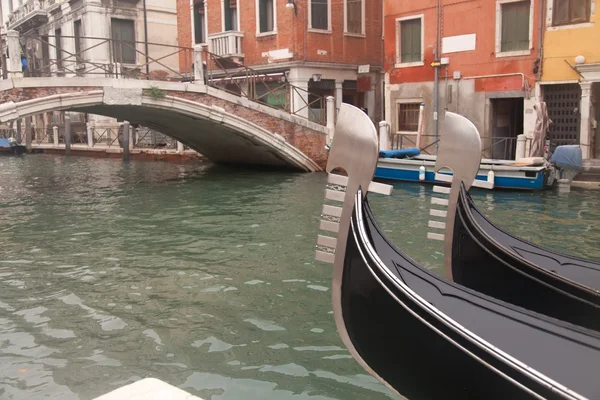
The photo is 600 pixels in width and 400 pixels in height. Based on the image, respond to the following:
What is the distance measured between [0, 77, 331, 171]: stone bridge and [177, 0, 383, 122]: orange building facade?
1294 mm

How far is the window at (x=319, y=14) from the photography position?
11.2 m

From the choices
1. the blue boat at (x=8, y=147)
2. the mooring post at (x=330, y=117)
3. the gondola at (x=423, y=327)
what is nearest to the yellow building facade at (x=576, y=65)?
the mooring post at (x=330, y=117)

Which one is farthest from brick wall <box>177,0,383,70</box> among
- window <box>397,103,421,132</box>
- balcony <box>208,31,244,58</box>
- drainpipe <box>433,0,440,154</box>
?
drainpipe <box>433,0,440,154</box>

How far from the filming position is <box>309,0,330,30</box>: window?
A: 440 inches

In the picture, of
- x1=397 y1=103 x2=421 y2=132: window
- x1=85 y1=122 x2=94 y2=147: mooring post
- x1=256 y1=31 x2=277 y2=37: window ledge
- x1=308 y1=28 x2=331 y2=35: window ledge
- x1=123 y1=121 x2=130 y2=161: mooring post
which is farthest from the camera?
x1=85 y1=122 x2=94 y2=147: mooring post

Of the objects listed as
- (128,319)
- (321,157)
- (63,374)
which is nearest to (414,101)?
(321,157)

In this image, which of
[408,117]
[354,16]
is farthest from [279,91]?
[408,117]

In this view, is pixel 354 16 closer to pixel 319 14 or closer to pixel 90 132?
pixel 319 14

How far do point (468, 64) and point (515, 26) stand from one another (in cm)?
84

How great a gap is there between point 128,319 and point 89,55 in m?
13.0

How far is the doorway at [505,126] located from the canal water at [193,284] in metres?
1.80

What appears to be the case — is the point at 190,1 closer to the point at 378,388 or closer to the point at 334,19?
the point at 334,19

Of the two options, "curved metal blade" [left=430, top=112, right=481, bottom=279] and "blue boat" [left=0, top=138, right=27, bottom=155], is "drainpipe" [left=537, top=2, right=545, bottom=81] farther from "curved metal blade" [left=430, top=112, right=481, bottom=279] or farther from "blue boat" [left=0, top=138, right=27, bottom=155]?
"blue boat" [left=0, top=138, right=27, bottom=155]

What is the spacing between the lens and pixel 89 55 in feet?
48.7
